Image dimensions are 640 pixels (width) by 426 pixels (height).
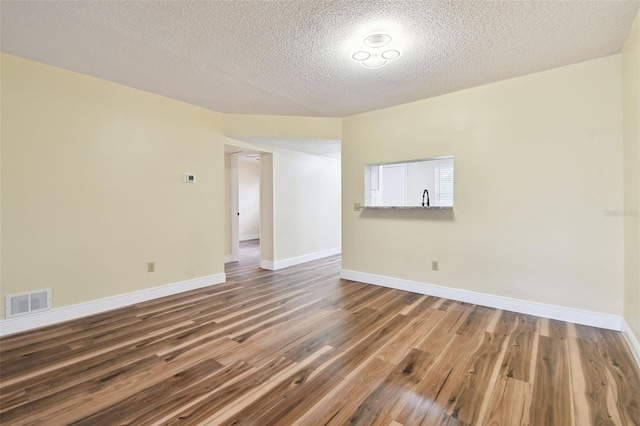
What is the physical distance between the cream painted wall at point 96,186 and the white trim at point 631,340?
4357 millimetres

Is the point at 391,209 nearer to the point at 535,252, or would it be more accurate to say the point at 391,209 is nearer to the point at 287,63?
the point at 535,252

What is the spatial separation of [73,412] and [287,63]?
9.53 feet

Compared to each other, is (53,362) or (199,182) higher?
(199,182)

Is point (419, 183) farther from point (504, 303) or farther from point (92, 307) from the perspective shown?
point (92, 307)

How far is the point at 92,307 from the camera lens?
3.00 meters

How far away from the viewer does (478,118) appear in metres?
3.22

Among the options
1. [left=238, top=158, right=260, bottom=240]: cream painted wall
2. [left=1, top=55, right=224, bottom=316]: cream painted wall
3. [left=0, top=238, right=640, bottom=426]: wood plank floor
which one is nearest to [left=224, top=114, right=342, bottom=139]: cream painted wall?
[left=1, top=55, right=224, bottom=316]: cream painted wall

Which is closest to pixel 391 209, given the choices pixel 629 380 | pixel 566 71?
pixel 566 71

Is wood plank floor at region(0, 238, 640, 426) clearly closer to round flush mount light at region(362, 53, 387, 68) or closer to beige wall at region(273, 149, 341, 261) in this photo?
beige wall at region(273, 149, 341, 261)

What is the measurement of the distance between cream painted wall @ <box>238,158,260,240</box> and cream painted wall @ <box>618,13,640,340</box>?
826 cm

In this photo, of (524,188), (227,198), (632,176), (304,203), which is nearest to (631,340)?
(632,176)

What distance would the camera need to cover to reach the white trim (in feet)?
6.74

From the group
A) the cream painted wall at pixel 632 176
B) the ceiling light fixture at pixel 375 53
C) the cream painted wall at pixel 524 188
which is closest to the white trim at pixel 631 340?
the cream painted wall at pixel 632 176

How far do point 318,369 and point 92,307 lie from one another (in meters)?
2.57
